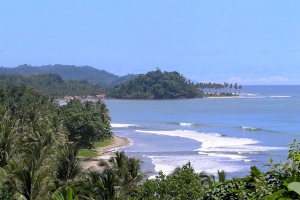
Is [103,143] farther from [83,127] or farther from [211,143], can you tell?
[211,143]

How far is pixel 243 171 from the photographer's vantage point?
137 ft

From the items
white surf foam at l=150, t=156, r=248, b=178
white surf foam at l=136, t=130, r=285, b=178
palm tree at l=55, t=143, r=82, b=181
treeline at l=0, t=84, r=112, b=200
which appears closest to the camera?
treeline at l=0, t=84, r=112, b=200

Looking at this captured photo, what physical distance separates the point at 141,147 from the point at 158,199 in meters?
41.7

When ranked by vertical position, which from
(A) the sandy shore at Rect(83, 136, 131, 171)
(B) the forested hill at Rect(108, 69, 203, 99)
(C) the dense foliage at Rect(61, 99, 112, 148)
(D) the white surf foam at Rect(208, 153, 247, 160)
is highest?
(B) the forested hill at Rect(108, 69, 203, 99)

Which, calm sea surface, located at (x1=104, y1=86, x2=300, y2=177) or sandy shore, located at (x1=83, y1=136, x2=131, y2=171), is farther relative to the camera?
sandy shore, located at (x1=83, y1=136, x2=131, y2=171)

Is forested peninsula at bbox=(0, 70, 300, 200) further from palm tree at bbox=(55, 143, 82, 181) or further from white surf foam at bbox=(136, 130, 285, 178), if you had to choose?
white surf foam at bbox=(136, 130, 285, 178)

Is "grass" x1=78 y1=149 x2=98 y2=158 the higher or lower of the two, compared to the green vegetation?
lower

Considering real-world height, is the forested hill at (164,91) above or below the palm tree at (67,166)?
above

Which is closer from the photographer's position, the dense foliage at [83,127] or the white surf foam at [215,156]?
the white surf foam at [215,156]

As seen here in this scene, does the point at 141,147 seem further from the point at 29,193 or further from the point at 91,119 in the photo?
the point at 29,193

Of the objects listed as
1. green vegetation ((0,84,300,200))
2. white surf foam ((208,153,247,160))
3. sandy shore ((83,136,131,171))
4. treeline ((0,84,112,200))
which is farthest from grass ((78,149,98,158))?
green vegetation ((0,84,300,200))

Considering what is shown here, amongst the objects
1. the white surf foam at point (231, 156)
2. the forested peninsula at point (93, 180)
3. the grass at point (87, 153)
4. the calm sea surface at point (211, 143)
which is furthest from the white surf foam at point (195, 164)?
the forested peninsula at point (93, 180)

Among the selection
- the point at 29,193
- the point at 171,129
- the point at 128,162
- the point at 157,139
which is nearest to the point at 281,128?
the point at 171,129

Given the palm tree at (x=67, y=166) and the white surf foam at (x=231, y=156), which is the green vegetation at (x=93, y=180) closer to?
the palm tree at (x=67, y=166)
